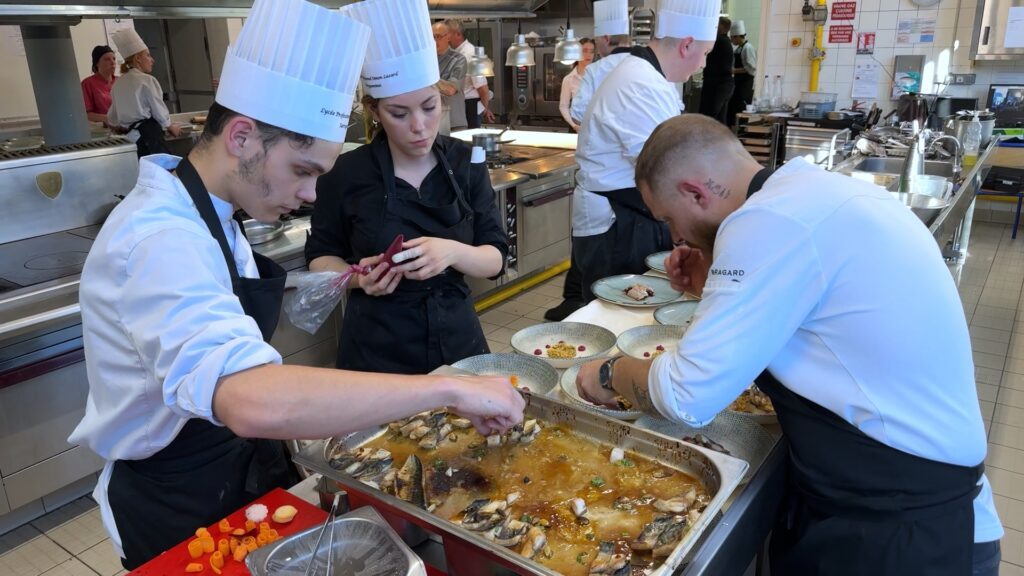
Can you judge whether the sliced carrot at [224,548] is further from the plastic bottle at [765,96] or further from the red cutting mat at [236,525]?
the plastic bottle at [765,96]

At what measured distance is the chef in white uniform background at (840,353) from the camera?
1.23 m

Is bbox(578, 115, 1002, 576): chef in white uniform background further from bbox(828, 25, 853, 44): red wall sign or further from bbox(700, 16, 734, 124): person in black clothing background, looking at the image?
bbox(700, 16, 734, 124): person in black clothing background

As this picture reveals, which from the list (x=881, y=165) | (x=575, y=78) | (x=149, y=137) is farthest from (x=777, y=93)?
(x=149, y=137)

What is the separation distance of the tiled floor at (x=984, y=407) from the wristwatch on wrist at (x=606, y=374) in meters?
1.89

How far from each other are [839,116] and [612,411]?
6171 mm

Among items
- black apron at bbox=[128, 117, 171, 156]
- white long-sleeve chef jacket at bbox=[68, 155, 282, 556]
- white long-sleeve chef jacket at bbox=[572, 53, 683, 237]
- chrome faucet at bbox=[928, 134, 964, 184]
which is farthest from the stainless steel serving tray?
black apron at bbox=[128, 117, 171, 156]

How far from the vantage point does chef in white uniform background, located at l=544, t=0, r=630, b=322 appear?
11.8 feet

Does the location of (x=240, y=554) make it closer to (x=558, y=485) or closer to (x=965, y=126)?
(x=558, y=485)

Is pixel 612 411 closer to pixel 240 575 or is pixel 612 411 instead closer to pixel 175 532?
pixel 240 575

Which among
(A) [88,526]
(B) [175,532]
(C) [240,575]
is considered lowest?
(A) [88,526]

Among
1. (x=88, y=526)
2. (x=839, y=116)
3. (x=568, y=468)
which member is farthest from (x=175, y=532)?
(x=839, y=116)

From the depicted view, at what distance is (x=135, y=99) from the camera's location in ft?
18.3

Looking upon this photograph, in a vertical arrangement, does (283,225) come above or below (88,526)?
above

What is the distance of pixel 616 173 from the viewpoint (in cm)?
329
